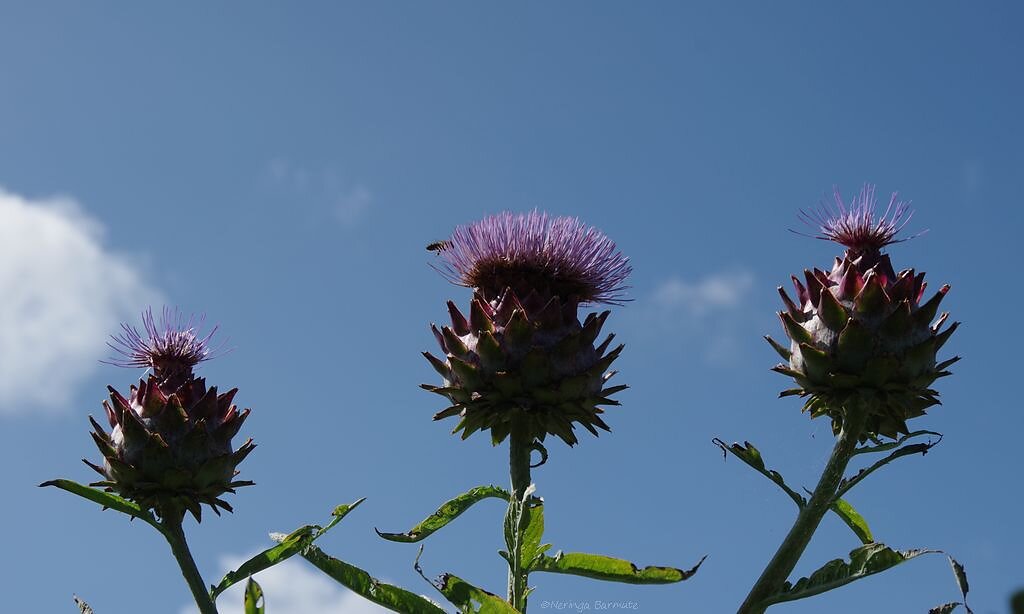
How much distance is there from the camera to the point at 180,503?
3.63 metres

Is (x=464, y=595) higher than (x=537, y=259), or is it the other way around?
(x=537, y=259)

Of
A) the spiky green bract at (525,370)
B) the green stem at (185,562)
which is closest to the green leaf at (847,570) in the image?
the spiky green bract at (525,370)

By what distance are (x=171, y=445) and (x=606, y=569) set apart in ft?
5.28

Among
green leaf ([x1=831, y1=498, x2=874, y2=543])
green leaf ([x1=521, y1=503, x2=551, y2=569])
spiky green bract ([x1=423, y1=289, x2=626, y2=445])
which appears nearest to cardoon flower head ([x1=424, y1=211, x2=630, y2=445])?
spiky green bract ([x1=423, y1=289, x2=626, y2=445])

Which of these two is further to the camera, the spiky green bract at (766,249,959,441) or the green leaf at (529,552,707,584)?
the spiky green bract at (766,249,959,441)

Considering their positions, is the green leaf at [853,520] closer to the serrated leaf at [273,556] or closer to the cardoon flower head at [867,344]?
the cardoon flower head at [867,344]

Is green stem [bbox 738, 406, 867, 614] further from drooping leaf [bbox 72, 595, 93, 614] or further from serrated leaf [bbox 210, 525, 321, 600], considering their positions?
drooping leaf [bbox 72, 595, 93, 614]

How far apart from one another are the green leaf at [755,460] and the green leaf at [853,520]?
40 cm

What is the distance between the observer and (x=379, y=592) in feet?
9.22

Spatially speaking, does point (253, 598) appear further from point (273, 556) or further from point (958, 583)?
point (958, 583)

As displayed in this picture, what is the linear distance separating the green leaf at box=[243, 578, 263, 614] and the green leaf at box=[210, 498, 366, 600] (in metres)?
0.63

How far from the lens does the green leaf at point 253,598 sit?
2.36 m

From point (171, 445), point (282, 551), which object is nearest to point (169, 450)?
point (171, 445)

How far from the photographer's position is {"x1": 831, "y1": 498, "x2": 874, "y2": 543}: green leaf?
3633mm
